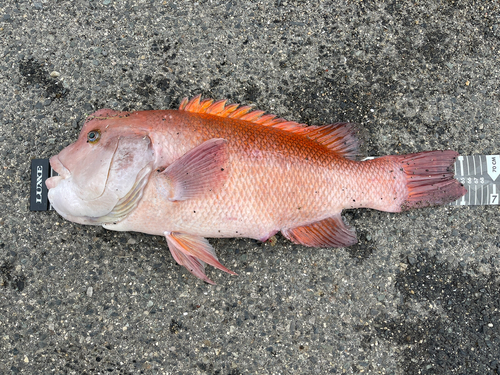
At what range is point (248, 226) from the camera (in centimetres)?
Result: 191

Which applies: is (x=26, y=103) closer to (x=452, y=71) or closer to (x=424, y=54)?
(x=424, y=54)

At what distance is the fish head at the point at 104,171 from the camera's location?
1.75 meters

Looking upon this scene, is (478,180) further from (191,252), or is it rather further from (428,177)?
(191,252)

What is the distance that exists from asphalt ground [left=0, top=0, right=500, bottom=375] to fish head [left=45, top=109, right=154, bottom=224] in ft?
1.43

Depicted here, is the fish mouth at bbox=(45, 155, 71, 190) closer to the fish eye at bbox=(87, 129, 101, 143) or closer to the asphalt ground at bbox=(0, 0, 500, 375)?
the fish eye at bbox=(87, 129, 101, 143)

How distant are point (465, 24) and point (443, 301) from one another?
1.92m

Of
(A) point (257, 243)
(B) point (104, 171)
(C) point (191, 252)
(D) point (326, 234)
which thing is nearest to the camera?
(B) point (104, 171)

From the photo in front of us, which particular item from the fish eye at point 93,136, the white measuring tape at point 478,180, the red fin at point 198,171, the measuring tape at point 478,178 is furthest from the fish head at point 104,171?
the white measuring tape at point 478,180

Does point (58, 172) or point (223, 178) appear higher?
point (58, 172)

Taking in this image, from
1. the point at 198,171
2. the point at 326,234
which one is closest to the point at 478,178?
the point at 326,234

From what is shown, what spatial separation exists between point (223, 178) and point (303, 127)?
0.61 m

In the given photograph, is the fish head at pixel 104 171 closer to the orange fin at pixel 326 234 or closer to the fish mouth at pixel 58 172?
the fish mouth at pixel 58 172

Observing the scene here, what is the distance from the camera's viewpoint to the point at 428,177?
2078 millimetres

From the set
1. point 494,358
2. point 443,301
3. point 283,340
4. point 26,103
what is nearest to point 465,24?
point 443,301
